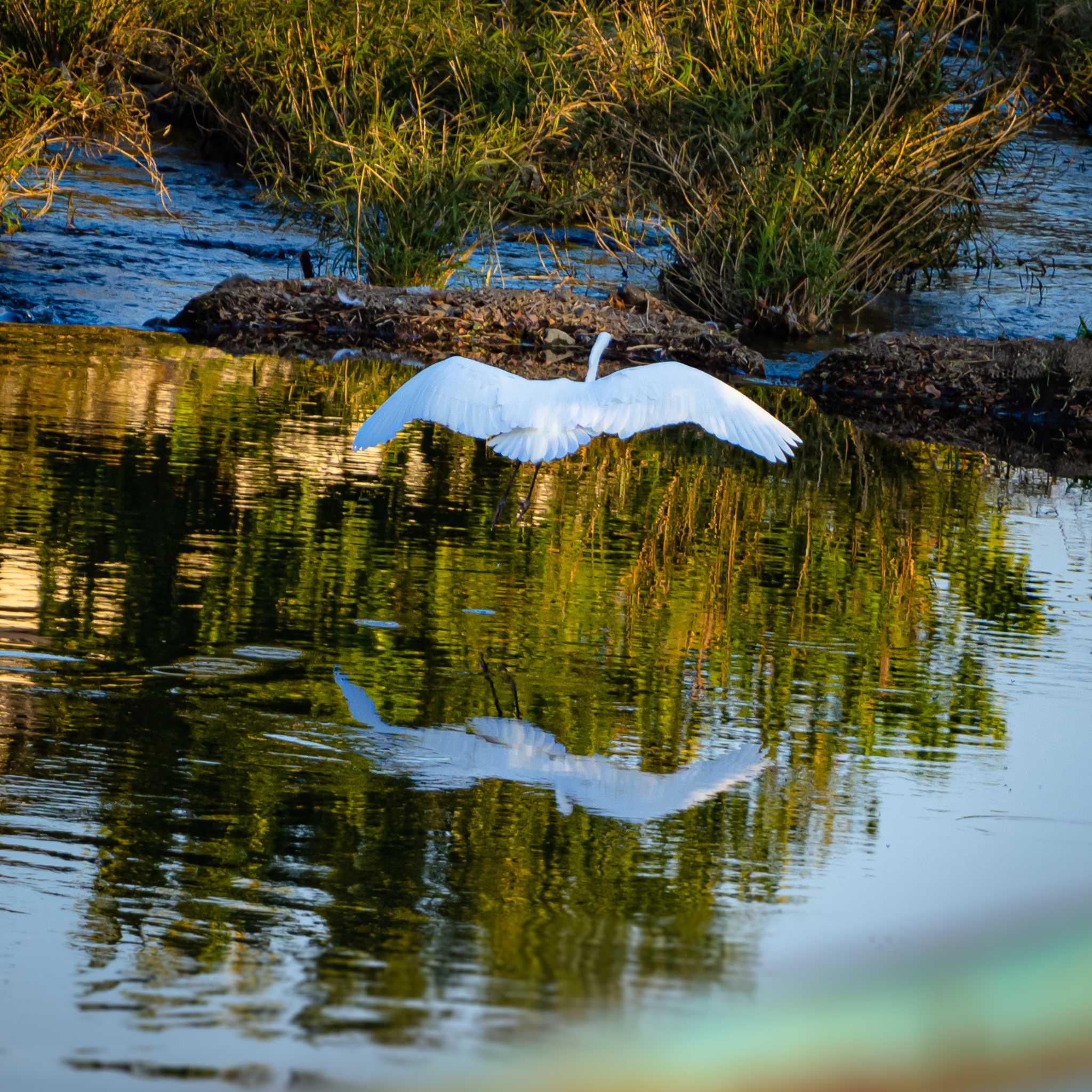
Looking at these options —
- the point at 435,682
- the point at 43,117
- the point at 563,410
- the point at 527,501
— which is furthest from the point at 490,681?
the point at 43,117

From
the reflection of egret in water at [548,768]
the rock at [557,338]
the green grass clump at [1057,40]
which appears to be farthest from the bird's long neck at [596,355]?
the green grass clump at [1057,40]

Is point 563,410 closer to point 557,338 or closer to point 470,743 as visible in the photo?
point 470,743

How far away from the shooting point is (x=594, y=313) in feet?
50.4

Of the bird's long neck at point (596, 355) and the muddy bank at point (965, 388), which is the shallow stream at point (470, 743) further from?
the muddy bank at point (965, 388)

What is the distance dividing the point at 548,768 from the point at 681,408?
2862 millimetres

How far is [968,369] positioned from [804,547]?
22.2ft

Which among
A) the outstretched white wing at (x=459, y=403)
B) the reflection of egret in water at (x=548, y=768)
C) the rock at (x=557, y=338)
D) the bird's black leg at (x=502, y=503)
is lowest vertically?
the reflection of egret in water at (x=548, y=768)

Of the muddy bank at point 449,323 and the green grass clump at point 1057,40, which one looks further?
the green grass clump at point 1057,40

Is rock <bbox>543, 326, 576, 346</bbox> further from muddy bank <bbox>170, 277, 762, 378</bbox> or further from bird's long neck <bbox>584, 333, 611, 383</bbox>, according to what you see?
bird's long neck <bbox>584, 333, 611, 383</bbox>

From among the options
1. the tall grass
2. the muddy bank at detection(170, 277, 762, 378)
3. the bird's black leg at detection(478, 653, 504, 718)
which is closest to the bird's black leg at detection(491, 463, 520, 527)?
the bird's black leg at detection(478, 653, 504, 718)

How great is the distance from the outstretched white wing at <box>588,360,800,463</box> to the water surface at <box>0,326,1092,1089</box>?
498 mm

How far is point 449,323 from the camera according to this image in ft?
49.6

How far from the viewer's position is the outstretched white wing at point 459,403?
6.50 metres

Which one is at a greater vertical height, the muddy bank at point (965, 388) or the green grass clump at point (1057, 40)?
the green grass clump at point (1057, 40)
